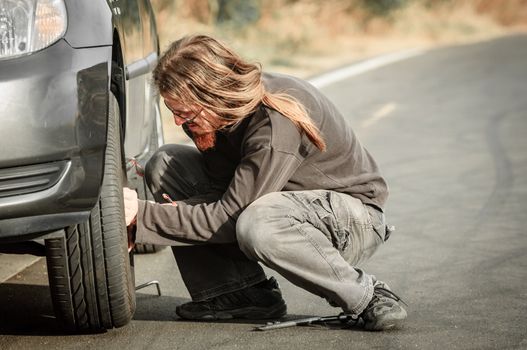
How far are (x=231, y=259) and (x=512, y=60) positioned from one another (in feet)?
40.4

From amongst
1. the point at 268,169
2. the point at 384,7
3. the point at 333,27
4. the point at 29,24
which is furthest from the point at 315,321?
the point at 384,7

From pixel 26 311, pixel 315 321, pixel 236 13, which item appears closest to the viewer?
pixel 315 321

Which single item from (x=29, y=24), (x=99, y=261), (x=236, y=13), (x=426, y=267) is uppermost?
(x=29, y=24)

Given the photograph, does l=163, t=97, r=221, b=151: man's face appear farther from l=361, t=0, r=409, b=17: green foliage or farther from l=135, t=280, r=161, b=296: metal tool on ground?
l=361, t=0, r=409, b=17: green foliage

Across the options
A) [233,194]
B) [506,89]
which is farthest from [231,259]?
[506,89]

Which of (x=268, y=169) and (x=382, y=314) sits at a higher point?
(x=268, y=169)

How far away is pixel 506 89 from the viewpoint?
12.1m

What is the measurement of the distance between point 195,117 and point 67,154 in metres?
0.67

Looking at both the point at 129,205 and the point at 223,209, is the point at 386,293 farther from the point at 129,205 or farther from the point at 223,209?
the point at 129,205

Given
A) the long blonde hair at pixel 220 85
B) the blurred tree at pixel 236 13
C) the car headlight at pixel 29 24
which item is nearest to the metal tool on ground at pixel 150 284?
the long blonde hair at pixel 220 85

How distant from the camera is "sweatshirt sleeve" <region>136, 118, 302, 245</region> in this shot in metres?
3.62

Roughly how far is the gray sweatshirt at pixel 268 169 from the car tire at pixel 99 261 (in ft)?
0.70

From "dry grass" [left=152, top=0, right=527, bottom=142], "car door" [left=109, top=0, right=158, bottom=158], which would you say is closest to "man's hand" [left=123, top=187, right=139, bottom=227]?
"car door" [left=109, top=0, right=158, bottom=158]

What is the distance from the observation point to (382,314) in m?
3.69
